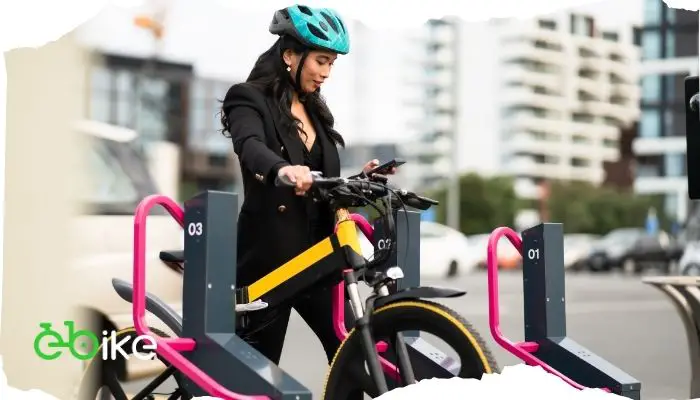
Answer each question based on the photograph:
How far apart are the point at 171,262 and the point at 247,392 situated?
76 cm

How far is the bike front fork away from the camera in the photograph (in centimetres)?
362

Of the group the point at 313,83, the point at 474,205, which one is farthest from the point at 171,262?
the point at 474,205

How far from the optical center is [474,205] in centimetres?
8588

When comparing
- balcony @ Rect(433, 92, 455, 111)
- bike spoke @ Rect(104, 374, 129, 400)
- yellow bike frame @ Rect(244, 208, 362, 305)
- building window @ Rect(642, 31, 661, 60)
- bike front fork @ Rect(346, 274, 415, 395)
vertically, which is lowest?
bike spoke @ Rect(104, 374, 129, 400)

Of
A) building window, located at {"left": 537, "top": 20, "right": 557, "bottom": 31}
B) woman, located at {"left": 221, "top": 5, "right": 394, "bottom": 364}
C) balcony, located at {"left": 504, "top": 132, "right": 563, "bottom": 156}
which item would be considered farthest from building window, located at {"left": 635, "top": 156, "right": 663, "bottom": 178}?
woman, located at {"left": 221, "top": 5, "right": 394, "bottom": 364}

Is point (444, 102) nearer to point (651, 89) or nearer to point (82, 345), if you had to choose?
point (651, 89)

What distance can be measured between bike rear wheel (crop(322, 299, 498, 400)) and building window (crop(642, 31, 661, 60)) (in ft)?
205

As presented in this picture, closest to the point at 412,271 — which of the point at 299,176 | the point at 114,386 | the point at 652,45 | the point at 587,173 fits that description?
the point at 299,176

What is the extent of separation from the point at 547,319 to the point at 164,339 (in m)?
1.43

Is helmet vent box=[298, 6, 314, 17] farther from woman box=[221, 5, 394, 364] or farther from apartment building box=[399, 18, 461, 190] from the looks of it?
apartment building box=[399, 18, 461, 190]

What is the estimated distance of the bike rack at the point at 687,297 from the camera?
5810 mm

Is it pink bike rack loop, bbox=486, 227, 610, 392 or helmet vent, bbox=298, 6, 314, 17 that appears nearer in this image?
helmet vent, bbox=298, 6, 314, 17

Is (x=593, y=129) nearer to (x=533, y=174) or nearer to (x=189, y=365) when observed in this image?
(x=533, y=174)

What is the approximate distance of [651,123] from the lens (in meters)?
75.5
